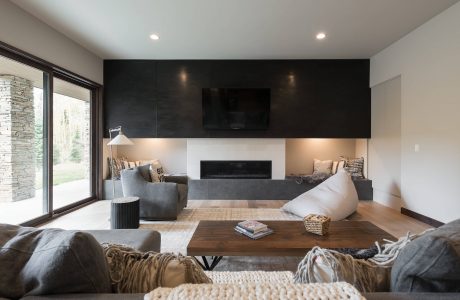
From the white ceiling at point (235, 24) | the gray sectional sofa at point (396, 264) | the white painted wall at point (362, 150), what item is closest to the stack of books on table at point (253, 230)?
the gray sectional sofa at point (396, 264)

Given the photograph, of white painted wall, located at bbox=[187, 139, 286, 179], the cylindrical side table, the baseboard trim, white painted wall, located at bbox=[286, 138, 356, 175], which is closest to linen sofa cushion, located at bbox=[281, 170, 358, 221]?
the baseboard trim

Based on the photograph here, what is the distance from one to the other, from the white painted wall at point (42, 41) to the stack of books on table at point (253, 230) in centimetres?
345

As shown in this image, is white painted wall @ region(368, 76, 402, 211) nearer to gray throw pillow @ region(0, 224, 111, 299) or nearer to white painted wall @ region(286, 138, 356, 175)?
white painted wall @ region(286, 138, 356, 175)

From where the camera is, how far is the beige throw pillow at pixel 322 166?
5.59 metres

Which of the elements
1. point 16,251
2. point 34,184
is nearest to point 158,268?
point 16,251

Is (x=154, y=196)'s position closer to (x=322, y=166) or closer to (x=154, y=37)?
(x=154, y=37)

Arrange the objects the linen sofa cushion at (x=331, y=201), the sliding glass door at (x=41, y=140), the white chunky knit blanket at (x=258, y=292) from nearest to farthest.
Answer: the white chunky knit blanket at (x=258, y=292)
the sliding glass door at (x=41, y=140)
the linen sofa cushion at (x=331, y=201)

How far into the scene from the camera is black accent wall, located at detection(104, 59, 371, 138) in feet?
17.4

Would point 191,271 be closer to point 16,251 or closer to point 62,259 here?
point 62,259

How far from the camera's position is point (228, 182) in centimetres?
521

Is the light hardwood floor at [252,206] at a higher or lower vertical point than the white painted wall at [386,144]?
lower

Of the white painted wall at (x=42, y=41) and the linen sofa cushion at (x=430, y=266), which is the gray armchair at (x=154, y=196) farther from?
the linen sofa cushion at (x=430, y=266)

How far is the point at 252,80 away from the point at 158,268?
4.88 meters

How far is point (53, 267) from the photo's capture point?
26.7 inches
